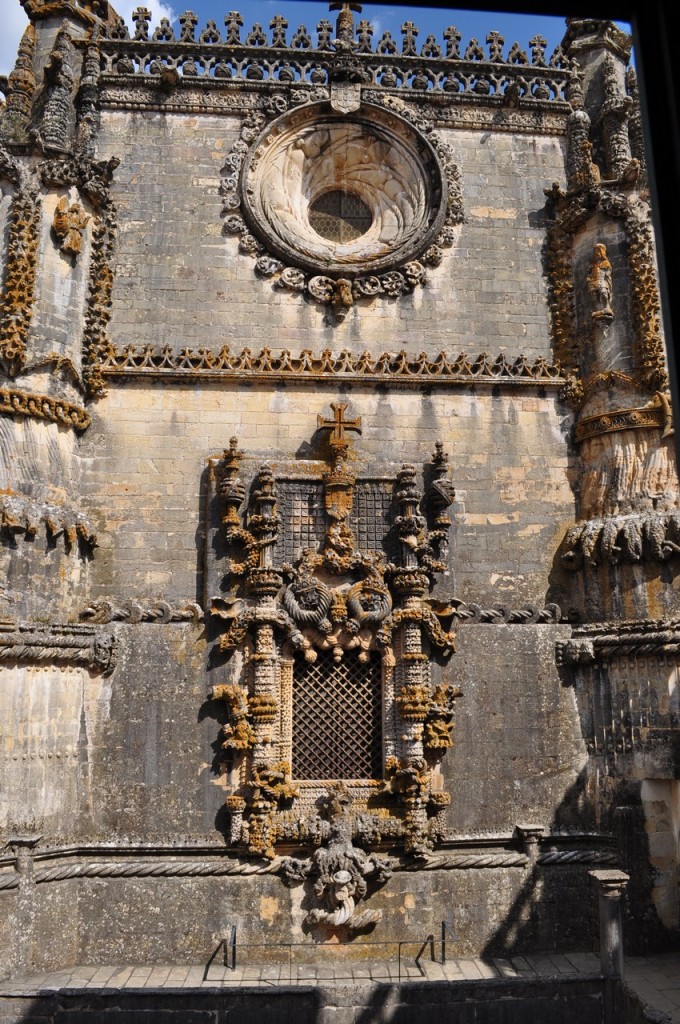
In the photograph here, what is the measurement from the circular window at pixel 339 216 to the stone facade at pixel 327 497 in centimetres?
5

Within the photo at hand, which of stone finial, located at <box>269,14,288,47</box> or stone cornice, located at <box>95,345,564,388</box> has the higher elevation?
stone finial, located at <box>269,14,288,47</box>

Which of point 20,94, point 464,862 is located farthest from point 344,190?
point 464,862

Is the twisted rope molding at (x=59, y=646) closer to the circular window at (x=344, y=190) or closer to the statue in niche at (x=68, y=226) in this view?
the statue in niche at (x=68, y=226)

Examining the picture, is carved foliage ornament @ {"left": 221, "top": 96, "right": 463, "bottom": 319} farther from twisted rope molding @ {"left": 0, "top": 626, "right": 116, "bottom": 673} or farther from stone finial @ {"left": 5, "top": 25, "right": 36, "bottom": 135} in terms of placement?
twisted rope molding @ {"left": 0, "top": 626, "right": 116, "bottom": 673}

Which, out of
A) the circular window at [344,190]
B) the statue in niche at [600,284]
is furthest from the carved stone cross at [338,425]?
the statue in niche at [600,284]

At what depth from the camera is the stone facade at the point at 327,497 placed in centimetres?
1105

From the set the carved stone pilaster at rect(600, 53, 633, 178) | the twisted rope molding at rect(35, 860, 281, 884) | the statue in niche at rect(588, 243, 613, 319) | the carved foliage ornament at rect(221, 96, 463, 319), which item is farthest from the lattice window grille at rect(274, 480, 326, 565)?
the carved stone pilaster at rect(600, 53, 633, 178)

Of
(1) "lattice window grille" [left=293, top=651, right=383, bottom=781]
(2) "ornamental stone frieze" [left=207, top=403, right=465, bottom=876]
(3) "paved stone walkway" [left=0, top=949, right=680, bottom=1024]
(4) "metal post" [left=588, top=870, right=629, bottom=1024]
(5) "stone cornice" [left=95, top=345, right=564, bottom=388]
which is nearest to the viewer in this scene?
(4) "metal post" [left=588, top=870, right=629, bottom=1024]

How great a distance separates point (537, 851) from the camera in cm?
1138

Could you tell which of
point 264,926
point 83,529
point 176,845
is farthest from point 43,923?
point 83,529

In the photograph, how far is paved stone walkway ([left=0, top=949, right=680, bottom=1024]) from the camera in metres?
9.97

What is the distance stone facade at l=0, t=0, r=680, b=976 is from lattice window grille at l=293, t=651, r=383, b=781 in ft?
0.14

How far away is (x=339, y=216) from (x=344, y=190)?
523 millimetres

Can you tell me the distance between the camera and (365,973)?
10430 mm
